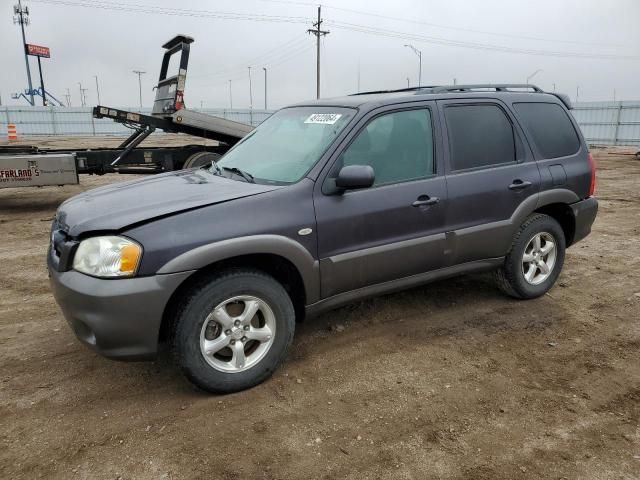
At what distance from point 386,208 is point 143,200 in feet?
5.27

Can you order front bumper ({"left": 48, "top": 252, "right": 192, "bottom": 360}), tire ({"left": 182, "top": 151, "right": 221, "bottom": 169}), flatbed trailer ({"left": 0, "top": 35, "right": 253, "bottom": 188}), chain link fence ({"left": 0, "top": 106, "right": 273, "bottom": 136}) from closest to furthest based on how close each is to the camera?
1. front bumper ({"left": 48, "top": 252, "right": 192, "bottom": 360})
2. flatbed trailer ({"left": 0, "top": 35, "right": 253, "bottom": 188})
3. tire ({"left": 182, "top": 151, "right": 221, "bottom": 169})
4. chain link fence ({"left": 0, "top": 106, "right": 273, "bottom": 136})

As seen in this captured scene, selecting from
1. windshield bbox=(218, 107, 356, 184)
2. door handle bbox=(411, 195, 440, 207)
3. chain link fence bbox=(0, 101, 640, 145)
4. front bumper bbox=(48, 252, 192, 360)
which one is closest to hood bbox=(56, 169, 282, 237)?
windshield bbox=(218, 107, 356, 184)

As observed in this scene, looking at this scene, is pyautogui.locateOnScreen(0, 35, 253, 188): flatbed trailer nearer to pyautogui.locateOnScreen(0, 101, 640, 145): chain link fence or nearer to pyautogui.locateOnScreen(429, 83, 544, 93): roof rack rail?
pyautogui.locateOnScreen(429, 83, 544, 93): roof rack rail

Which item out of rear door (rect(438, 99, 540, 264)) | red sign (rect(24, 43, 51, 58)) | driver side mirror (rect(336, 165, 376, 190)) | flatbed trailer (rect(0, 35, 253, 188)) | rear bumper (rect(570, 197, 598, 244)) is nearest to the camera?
driver side mirror (rect(336, 165, 376, 190))

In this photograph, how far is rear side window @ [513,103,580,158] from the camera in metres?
4.47

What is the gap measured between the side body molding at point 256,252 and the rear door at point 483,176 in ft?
4.00

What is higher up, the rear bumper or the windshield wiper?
the windshield wiper

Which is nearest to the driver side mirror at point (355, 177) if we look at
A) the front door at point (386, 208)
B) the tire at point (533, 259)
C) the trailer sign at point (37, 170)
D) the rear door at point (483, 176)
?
the front door at point (386, 208)

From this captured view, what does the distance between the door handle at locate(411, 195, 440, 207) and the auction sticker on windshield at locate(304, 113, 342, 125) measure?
823mm

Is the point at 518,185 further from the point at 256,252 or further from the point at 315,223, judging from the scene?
the point at 256,252

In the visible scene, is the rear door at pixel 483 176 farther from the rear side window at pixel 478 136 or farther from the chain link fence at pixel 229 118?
the chain link fence at pixel 229 118

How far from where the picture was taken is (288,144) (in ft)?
12.6

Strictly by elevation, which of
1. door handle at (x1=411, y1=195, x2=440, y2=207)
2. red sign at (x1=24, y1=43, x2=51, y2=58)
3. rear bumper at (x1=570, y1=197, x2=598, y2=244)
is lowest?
rear bumper at (x1=570, y1=197, x2=598, y2=244)

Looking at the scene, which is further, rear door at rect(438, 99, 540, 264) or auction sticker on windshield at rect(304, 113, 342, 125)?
rear door at rect(438, 99, 540, 264)
